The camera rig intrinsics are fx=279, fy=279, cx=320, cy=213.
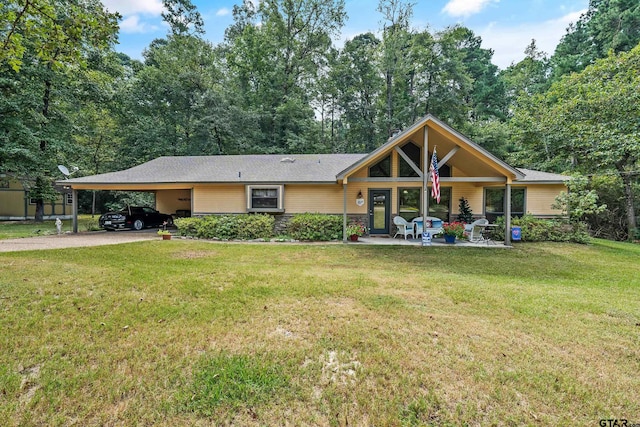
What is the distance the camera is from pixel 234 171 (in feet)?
42.7

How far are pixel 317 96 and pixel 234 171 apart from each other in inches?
609

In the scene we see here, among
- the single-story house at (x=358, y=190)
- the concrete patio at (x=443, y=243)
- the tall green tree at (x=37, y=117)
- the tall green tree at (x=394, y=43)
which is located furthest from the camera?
the tall green tree at (x=394, y=43)

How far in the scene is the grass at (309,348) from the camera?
2201 millimetres

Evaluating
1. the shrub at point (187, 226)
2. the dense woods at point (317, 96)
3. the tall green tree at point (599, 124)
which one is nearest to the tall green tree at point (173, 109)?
the dense woods at point (317, 96)

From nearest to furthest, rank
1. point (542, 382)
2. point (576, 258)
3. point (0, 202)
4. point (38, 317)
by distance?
point (542, 382)
point (38, 317)
point (576, 258)
point (0, 202)

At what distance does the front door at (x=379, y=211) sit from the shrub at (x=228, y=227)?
172 inches

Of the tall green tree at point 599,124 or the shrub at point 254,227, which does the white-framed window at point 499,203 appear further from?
the shrub at point 254,227

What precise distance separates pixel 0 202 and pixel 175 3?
771 inches

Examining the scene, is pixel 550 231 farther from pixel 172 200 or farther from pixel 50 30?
pixel 172 200

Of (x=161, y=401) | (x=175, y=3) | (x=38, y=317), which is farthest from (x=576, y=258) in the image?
(x=175, y=3)

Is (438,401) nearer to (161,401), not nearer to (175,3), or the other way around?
(161,401)

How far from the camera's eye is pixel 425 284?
5246mm

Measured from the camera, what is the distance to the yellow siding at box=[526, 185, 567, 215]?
11836 mm

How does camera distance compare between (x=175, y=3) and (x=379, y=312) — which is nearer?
(x=379, y=312)
